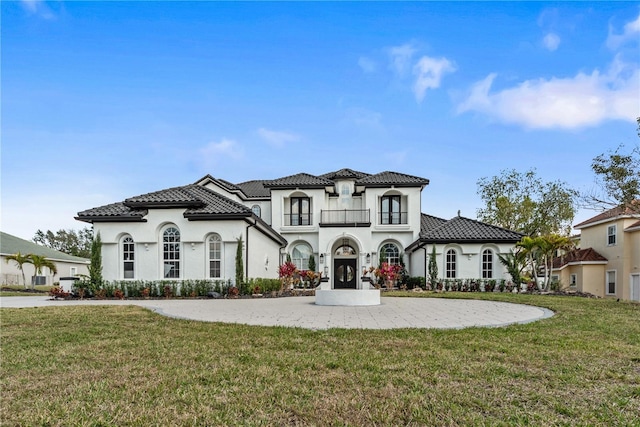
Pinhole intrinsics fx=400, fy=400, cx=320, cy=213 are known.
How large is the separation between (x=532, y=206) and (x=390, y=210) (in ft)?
54.1

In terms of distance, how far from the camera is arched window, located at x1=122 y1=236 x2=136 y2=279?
19.1 m

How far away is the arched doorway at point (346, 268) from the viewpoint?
2725cm

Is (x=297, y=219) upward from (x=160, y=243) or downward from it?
upward

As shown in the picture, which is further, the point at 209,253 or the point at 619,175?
the point at 209,253

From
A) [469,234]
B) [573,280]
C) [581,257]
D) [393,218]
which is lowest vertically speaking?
[573,280]

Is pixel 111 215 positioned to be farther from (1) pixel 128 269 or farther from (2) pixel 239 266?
(2) pixel 239 266

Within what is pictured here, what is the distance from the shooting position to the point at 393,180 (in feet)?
89.5

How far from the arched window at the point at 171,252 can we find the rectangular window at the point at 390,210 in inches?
550

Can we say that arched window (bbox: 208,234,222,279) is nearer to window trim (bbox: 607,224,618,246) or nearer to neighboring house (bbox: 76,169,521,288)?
neighboring house (bbox: 76,169,521,288)

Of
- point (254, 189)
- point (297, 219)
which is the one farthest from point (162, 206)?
point (254, 189)

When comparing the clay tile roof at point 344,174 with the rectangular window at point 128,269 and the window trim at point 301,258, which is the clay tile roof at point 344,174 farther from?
the rectangular window at point 128,269

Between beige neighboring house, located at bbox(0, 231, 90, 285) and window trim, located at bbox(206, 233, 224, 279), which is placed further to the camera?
beige neighboring house, located at bbox(0, 231, 90, 285)

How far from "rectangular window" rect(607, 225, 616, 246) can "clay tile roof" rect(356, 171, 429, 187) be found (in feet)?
47.7

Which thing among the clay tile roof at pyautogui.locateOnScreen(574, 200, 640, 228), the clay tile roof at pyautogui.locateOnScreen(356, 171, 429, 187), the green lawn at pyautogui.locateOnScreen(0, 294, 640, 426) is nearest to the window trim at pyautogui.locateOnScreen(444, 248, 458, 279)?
the clay tile roof at pyautogui.locateOnScreen(356, 171, 429, 187)
